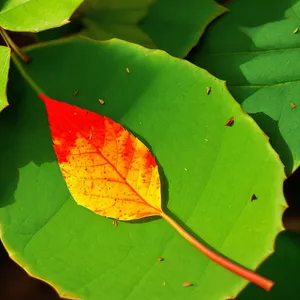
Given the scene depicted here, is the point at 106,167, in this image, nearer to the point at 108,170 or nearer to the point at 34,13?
the point at 108,170

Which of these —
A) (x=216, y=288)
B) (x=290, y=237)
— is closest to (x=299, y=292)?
(x=290, y=237)

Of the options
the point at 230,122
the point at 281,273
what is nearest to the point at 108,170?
the point at 230,122

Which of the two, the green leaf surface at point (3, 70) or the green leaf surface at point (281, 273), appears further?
the green leaf surface at point (281, 273)

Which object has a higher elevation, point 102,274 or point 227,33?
Result: point 227,33

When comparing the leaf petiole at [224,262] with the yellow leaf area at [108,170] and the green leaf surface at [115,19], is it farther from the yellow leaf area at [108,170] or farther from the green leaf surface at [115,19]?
the green leaf surface at [115,19]

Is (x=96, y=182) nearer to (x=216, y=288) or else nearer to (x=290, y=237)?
(x=216, y=288)

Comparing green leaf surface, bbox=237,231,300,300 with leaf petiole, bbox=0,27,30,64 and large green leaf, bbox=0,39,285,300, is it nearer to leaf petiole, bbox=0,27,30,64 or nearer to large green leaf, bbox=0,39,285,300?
large green leaf, bbox=0,39,285,300

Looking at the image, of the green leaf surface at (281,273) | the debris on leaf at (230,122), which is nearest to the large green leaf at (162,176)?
the debris on leaf at (230,122)
